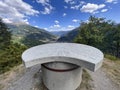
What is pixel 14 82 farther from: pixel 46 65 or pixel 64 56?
pixel 64 56

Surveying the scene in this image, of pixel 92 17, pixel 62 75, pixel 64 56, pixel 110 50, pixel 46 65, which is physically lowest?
pixel 110 50

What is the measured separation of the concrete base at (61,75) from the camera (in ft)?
15.7

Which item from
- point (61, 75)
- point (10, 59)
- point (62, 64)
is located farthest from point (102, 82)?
point (10, 59)

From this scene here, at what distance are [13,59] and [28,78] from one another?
29.5 ft

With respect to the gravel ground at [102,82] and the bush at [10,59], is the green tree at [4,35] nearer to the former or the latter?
the bush at [10,59]

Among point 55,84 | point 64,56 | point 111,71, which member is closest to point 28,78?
point 55,84

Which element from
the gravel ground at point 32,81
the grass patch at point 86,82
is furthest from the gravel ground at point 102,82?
the grass patch at point 86,82

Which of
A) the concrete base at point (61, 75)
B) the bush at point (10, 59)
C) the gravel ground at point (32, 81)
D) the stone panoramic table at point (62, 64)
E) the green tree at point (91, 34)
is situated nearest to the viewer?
the stone panoramic table at point (62, 64)

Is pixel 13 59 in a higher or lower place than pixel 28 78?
lower

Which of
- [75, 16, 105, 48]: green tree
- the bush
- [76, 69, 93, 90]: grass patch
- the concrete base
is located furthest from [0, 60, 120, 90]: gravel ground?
[75, 16, 105, 48]: green tree

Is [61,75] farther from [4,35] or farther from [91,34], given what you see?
[4,35]

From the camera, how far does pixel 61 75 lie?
4848 millimetres

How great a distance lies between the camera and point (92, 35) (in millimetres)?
18109

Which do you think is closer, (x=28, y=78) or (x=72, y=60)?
(x=72, y=60)
